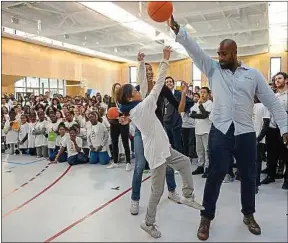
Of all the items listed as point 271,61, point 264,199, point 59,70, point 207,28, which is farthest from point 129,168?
point 271,61

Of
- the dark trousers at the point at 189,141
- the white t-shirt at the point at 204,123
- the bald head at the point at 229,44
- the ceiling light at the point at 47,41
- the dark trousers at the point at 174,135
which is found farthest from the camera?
the ceiling light at the point at 47,41

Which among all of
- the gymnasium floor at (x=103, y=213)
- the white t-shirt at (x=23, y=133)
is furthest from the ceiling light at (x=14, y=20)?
the gymnasium floor at (x=103, y=213)

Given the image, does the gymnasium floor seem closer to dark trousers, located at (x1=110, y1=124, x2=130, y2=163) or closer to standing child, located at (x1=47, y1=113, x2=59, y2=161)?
dark trousers, located at (x1=110, y1=124, x2=130, y2=163)

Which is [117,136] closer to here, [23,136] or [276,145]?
[276,145]

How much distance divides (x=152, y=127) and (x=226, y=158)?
65 centimetres

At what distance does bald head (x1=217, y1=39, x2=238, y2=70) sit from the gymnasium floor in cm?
140

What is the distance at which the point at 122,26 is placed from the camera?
1371cm

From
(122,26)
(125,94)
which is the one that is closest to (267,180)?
(125,94)

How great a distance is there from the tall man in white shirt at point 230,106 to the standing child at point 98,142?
11.3 ft

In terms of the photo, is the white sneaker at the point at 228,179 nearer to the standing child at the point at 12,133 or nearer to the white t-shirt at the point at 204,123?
the white t-shirt at the point at 204,123

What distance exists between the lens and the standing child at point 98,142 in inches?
228

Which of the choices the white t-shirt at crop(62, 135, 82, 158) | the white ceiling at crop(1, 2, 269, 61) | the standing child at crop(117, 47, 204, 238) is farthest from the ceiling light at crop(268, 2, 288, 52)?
the standing child at crop(117, 47, 204, 238)

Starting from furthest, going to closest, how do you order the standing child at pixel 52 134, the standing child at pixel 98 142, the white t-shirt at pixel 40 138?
the white t-shirt at pixel 40 138
the standing child at pixel 52 134
the standing child at pixel 98 142

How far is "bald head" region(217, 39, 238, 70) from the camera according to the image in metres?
2.43
